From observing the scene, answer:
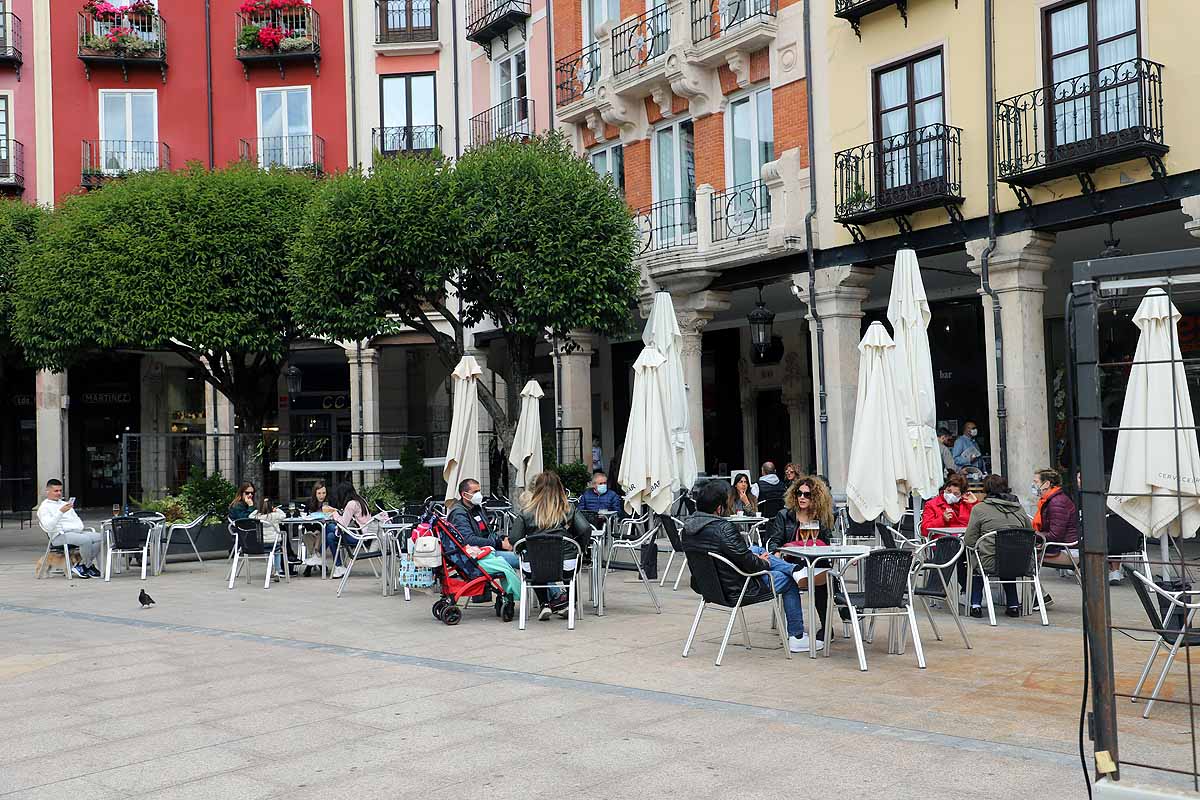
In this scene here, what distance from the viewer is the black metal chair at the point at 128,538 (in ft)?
50.5

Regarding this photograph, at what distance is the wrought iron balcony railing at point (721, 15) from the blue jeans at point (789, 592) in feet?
42.5

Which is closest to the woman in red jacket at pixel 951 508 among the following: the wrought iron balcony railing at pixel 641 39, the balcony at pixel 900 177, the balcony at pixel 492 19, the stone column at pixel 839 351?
the balcony at pixel 900 177

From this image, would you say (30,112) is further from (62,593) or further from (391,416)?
(62,593)

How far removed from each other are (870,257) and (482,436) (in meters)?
11.7

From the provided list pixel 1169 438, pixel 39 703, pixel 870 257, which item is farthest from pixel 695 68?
pixel 39 703

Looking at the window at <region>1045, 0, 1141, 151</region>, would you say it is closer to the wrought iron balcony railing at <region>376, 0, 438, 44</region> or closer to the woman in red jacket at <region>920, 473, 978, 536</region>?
the woman in red jacket at <region>920, 473, 978, 536</region>

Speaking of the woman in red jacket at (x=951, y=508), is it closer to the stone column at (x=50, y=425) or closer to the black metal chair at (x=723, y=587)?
the black metal chair at (x=723, y=587)

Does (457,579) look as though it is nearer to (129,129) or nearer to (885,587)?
(885,587)

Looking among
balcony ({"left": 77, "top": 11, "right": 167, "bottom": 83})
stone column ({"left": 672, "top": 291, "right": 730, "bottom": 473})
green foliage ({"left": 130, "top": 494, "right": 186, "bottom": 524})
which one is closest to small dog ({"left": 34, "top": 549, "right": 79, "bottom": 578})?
green foliage ({"left": 130, "top": 494, "right": 186, "bottom": 524})

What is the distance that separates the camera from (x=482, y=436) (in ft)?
88.7

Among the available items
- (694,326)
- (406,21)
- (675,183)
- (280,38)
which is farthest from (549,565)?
(280,38)

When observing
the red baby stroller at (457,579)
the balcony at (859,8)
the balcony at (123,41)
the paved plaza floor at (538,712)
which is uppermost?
the balcony at (123,41)

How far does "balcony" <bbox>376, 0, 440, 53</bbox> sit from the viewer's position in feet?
97.1

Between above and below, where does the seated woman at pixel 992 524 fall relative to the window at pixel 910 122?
below
